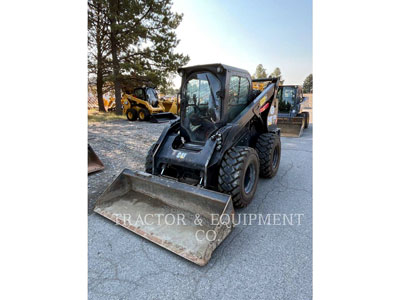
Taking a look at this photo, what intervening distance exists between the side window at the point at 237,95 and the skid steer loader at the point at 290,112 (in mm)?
5766

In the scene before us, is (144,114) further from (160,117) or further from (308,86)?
(308,86)

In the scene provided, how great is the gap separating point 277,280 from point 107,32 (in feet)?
49.1

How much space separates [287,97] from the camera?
33.8 ft

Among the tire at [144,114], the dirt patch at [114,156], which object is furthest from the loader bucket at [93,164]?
the tire at [144,114]

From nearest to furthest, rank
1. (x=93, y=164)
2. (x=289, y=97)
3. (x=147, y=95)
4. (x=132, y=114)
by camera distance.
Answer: (x=93, y=164) → (x=289, y=97) → (x=147, y=95) → (x=132, y=114)

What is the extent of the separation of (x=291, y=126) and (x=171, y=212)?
25.3 ft

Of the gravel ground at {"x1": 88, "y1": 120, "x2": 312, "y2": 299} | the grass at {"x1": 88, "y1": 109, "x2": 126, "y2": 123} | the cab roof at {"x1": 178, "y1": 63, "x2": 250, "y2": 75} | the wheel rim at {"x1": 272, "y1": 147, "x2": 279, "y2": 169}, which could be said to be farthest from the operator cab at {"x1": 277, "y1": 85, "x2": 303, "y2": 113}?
the grass at {"x1": 88, "y1": 109, "x2": 126, "y2": 123}

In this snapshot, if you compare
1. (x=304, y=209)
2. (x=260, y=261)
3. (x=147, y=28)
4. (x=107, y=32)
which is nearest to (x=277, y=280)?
(x=260, y=261)

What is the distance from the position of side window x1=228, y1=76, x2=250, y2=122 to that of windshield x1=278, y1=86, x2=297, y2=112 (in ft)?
23.5

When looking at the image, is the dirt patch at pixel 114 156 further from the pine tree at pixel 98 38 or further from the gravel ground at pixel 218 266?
the pine tree at pixel 98 38

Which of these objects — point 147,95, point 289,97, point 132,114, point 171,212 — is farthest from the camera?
point 132,114

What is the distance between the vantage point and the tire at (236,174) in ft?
9.11

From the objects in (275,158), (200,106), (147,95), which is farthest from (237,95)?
(147,95)

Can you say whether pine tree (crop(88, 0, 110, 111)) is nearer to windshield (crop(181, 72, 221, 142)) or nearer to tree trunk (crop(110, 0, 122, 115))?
tree trunk (crop(110, 0, 122, 115))
